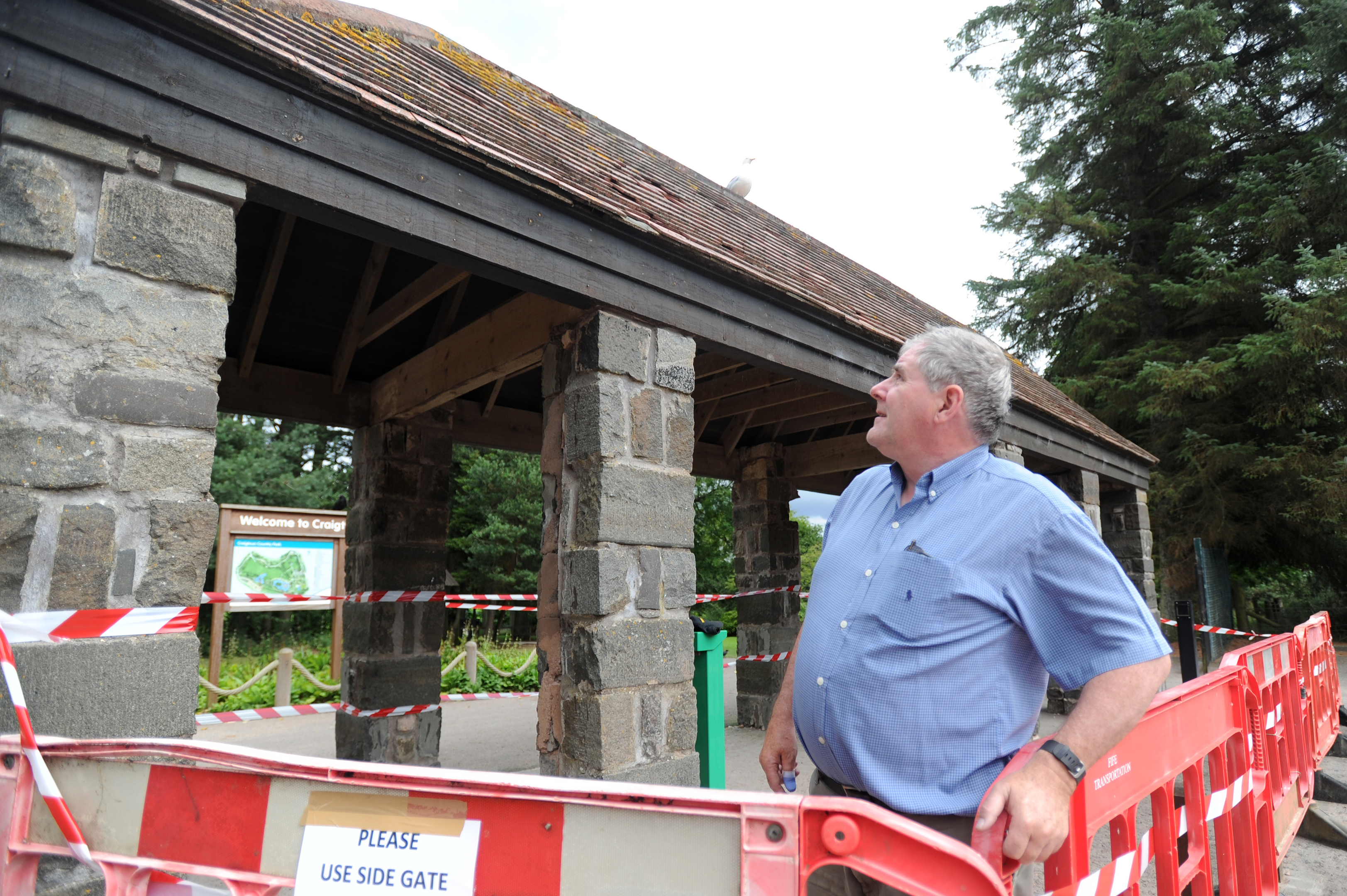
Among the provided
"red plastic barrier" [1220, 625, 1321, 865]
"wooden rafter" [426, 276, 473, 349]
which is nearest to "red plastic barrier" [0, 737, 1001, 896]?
"red plastic barrier" [1220, 625, 1321, 865]

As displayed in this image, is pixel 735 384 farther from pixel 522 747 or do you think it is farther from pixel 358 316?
pixel 522 747

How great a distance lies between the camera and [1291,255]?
1263cm

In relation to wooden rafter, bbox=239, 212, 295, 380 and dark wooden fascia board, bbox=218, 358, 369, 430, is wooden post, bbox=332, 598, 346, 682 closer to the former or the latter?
dark wooden fascia board, bbox=218, 358, 369, 430

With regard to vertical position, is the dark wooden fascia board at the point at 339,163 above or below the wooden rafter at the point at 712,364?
below

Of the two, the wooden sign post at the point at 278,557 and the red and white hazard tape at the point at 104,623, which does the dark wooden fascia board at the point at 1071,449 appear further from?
the wooden sign post at the point at 278,557

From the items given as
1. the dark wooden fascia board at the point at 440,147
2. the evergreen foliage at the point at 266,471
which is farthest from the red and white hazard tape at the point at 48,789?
the evergreen foliage at the point at 266,471

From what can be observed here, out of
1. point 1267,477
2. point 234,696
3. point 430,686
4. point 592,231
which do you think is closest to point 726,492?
point 1267,477

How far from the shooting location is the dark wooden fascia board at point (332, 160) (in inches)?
87.7

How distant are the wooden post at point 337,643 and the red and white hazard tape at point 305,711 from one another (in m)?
1.03

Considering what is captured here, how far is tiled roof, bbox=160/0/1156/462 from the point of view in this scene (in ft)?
9.86

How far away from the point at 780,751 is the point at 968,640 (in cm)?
67

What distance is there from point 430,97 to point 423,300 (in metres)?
1.11

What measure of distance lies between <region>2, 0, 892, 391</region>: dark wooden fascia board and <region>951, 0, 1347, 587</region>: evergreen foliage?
36.4 ft

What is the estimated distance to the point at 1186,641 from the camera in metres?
4.74
